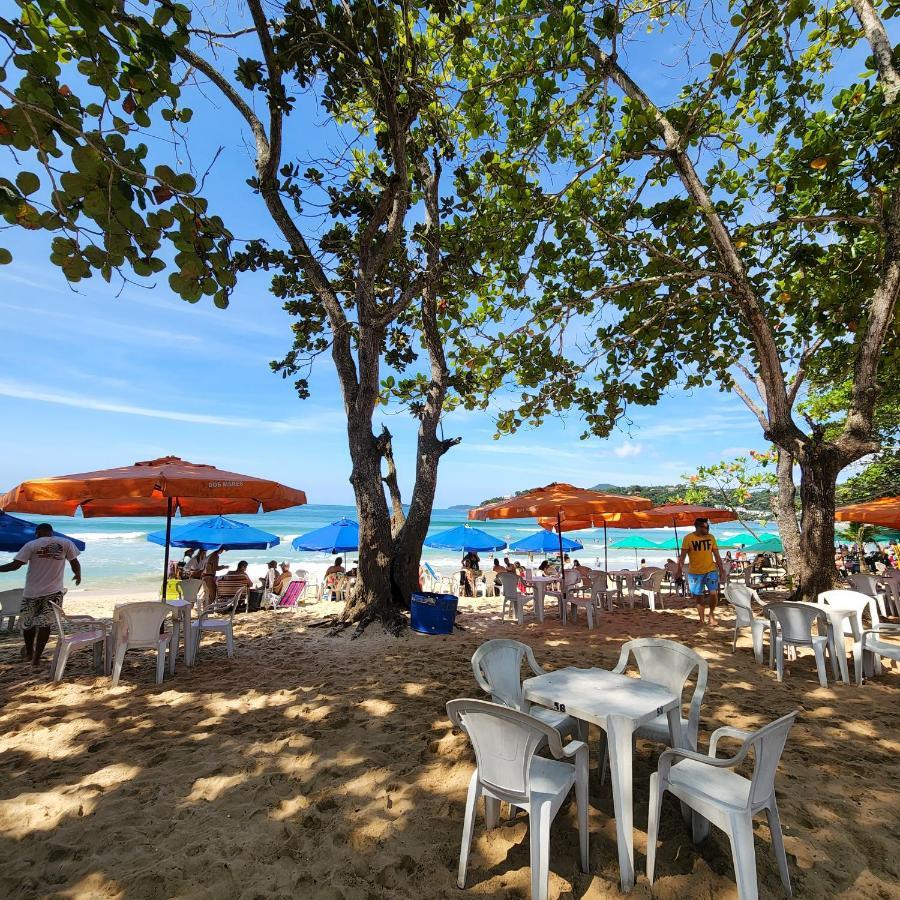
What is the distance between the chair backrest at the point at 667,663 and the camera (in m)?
3.17

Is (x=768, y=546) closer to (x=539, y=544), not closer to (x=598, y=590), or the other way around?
(x=539, y=544)

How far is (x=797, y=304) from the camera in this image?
8328mm

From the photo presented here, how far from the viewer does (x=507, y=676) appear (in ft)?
11.5

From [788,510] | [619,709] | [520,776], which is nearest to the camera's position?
[520,776]

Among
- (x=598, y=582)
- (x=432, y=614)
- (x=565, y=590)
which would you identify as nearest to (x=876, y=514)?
(x=598, y=582)

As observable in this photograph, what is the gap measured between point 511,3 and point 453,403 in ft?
22.3

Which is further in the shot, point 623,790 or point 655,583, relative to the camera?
point 655,583

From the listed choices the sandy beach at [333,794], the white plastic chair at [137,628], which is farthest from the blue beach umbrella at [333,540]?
the white plastic chair at [137,628]

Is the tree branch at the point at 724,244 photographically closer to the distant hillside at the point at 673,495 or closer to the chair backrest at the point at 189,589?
the distant hillside at the point at 673,495

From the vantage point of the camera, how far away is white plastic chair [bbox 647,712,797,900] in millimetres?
2010

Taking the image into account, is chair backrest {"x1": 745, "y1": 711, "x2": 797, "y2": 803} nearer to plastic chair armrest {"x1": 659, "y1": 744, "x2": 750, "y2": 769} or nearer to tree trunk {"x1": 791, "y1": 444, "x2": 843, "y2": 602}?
plastic chair armrest {"x1": 659, "y1": 744, "x2": 750, "y2": 769}

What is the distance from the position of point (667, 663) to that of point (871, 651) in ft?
12.2

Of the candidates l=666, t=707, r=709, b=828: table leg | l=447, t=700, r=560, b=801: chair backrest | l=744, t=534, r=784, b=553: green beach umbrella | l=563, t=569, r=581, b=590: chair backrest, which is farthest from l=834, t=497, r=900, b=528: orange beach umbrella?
l=447, t=700, r=560, b=801: chair backrest

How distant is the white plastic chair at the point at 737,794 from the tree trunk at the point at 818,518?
20.7 feet
